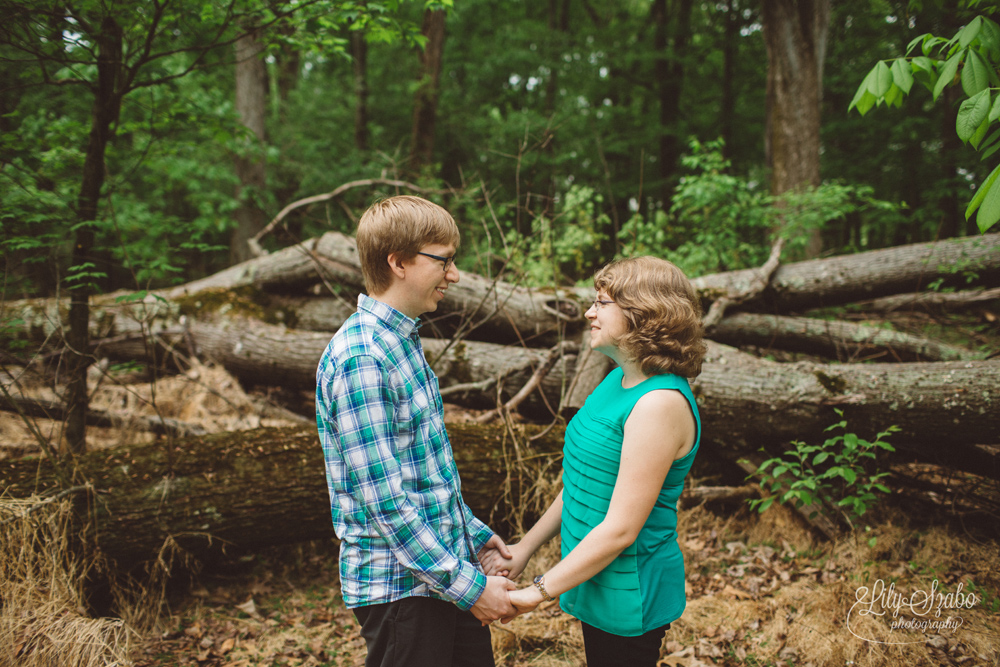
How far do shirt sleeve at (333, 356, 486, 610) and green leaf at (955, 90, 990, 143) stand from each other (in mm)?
1962

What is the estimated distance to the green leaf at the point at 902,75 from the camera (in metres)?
1.80

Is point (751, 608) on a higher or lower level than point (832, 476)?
lower

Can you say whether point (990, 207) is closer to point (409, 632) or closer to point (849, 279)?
point (409, 632)

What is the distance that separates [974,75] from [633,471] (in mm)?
1729

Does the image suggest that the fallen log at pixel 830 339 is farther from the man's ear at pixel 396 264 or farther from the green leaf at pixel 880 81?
the man's ear at pixel 396 264

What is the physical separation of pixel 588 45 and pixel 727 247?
877cm

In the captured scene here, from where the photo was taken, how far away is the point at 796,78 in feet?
22.2

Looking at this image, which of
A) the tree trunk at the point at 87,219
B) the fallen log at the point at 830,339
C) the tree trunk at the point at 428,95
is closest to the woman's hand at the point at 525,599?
the tree trunk at the point at 87,219

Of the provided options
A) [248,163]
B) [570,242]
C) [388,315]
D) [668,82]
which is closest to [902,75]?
[388,315]

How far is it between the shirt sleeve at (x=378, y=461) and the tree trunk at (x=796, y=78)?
277 inches

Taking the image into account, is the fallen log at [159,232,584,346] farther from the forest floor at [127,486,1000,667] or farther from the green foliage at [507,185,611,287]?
the forest floor at [127,486,1000,667]

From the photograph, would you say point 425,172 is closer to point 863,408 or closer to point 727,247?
point 727,247

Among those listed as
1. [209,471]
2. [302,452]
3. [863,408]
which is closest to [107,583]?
[209,471]

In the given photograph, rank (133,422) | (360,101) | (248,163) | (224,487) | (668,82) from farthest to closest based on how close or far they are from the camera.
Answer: (668,82) → (360,101) → (248,163) → (133,422) → (224,487)
